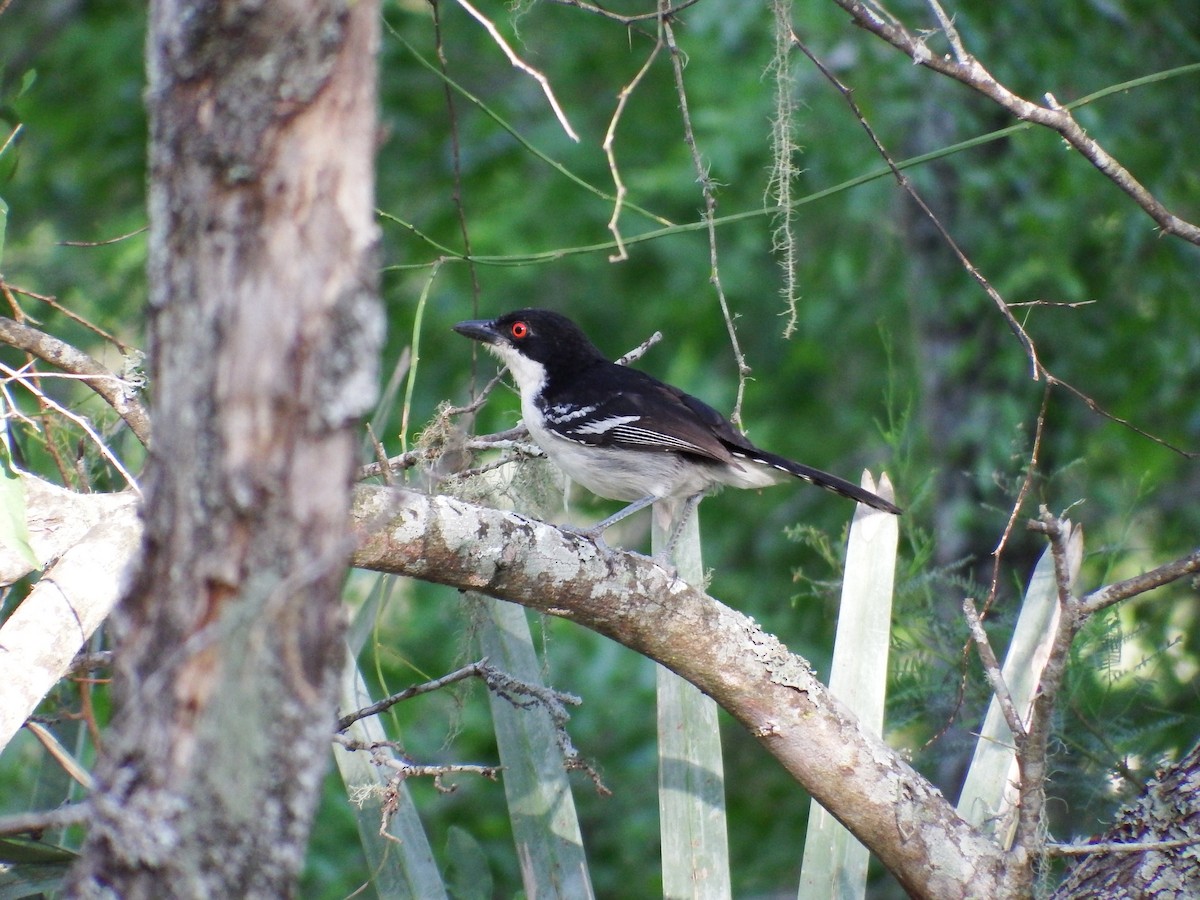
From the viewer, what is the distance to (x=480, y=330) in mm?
5145

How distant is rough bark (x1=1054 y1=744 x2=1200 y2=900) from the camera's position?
269 cm

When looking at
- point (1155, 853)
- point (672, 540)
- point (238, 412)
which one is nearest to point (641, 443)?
point (672, 540)

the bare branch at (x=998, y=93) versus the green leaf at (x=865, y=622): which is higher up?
the bare branch at (x=998, y=93)

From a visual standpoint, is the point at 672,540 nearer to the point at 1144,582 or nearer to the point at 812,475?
the point at 812,475

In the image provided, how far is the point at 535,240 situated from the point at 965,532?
13.1 ft

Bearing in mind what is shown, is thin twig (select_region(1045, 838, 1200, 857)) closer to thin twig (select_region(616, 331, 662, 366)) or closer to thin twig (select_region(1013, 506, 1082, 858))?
thin twig (select_region(1013, 506, 1082, 858))

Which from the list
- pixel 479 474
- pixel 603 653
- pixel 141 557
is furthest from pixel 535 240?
pixel 141 557

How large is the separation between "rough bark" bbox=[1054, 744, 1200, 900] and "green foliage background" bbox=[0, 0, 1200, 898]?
95 centimetres

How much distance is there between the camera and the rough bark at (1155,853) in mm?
2686

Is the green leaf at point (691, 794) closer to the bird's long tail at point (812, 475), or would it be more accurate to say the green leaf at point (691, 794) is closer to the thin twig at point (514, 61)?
the bird's long tail at point (812, 475)

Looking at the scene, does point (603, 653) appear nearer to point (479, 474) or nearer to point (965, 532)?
point (965, 532)

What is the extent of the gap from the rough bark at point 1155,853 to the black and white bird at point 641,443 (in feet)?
5.05

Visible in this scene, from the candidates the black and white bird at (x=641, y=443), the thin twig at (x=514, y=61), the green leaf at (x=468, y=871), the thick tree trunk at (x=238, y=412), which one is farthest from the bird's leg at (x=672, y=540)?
the thick tree trunk at (x=238, y=412)

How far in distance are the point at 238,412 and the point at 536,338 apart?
3.85 meters
